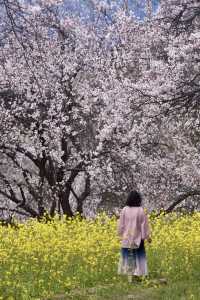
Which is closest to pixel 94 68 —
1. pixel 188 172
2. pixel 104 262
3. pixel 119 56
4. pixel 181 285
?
pixel 119 56

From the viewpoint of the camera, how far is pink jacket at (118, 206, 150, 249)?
40.1ft

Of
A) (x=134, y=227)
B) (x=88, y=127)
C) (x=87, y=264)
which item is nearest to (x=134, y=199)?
(x=134, y=227)

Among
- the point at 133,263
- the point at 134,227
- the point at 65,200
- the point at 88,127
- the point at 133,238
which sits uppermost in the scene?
the point at 88,127

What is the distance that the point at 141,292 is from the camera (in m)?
10.8

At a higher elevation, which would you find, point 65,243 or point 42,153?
point 42,153

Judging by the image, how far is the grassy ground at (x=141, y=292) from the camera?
1017cm

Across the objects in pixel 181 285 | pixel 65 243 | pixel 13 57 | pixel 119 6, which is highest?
pixel 119 6

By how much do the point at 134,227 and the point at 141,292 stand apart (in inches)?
67.2

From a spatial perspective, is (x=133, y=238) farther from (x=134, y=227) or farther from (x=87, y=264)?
(x=87, y=264)

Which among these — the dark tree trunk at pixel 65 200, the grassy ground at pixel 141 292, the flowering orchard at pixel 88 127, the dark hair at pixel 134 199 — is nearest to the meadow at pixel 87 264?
the grassy ground at pixel 141 292

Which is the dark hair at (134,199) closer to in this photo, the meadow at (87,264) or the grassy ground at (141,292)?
the meadow at (87,264)

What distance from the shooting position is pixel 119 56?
22.4 meters

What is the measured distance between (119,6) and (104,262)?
13.2 meters

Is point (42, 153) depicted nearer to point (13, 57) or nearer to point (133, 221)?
point (13, 57)
